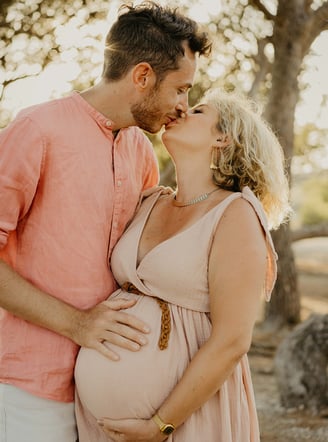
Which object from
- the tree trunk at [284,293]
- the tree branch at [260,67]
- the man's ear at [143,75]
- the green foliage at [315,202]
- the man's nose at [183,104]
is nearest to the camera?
the man's ear at [143,75]

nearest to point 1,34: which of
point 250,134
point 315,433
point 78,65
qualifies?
point 78,65

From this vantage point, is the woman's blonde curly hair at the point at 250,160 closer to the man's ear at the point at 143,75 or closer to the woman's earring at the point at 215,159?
the woman's earring at the point at 215,159

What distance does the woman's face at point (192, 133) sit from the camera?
3.01 m

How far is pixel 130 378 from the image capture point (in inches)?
104

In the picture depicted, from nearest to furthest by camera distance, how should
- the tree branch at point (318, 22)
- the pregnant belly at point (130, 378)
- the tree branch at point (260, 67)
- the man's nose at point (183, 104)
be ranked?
Answer: 1. the pregnant belly at point (130, 378)
2. the man's nose at point (183, 104)
3. the tree branch at point (318, 22)
4. the tree branch at point (260, 67)

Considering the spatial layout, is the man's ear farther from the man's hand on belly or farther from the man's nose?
the man's hand on belly

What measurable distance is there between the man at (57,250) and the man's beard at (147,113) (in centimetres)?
4

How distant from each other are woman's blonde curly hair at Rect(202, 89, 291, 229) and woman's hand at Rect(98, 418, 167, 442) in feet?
3.15

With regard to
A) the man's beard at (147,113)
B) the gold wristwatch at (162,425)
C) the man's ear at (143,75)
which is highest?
the man's ear at (143,75)

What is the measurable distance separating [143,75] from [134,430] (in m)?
1.31

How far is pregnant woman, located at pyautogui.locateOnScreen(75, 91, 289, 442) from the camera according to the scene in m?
2.59

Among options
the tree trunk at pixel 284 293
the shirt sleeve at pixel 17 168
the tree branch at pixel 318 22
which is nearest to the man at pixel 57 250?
the shirt sleeve at pixel 17 168

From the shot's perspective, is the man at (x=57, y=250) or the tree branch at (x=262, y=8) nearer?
the man at (x=57, y=250)

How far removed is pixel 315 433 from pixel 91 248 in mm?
3899
